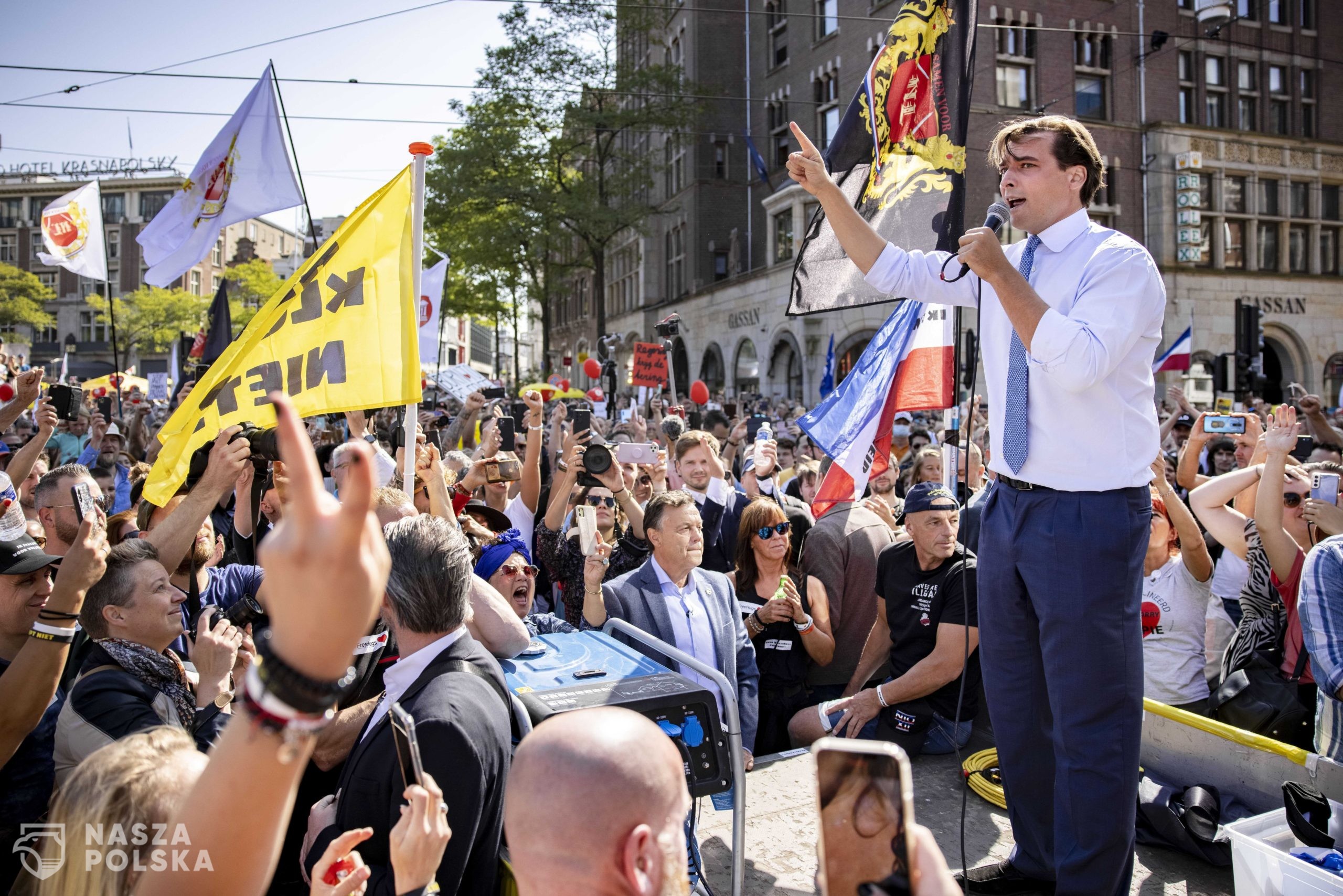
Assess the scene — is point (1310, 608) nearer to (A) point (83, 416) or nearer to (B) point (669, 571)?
(B) point (669, 571)

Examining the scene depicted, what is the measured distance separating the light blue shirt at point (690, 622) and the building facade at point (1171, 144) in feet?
66.1

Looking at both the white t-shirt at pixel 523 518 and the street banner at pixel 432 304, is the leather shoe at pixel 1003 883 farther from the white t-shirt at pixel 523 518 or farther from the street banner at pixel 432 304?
the street banner at pixel 432 304

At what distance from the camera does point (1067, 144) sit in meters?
2.68

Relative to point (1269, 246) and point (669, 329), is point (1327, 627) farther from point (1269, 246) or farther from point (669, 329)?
point (1269, 246)

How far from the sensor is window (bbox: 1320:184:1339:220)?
27.2 m

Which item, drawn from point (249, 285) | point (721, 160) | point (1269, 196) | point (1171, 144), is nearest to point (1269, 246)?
point (1269, 196)

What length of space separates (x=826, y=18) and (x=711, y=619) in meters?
29.1

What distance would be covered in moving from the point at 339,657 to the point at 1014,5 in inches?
1069

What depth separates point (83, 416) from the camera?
10.8 metres

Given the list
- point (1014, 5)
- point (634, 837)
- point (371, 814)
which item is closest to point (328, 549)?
point (634, 837)

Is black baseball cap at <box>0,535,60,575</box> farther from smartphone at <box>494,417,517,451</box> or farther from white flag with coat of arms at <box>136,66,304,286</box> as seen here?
white flag with coat of arms at <box>136,66,304,286</box>

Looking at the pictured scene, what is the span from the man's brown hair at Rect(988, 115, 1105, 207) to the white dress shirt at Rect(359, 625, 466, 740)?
2.15 metres

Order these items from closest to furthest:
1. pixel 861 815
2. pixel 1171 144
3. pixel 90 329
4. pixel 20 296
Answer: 1. pixel 861 815
2. pixel 1171 144
3. pixel 20 296
4. pixel 90 329

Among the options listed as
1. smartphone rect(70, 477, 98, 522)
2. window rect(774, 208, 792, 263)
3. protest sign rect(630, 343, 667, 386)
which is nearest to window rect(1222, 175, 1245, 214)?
window rect(774, 208, 792, 263)
